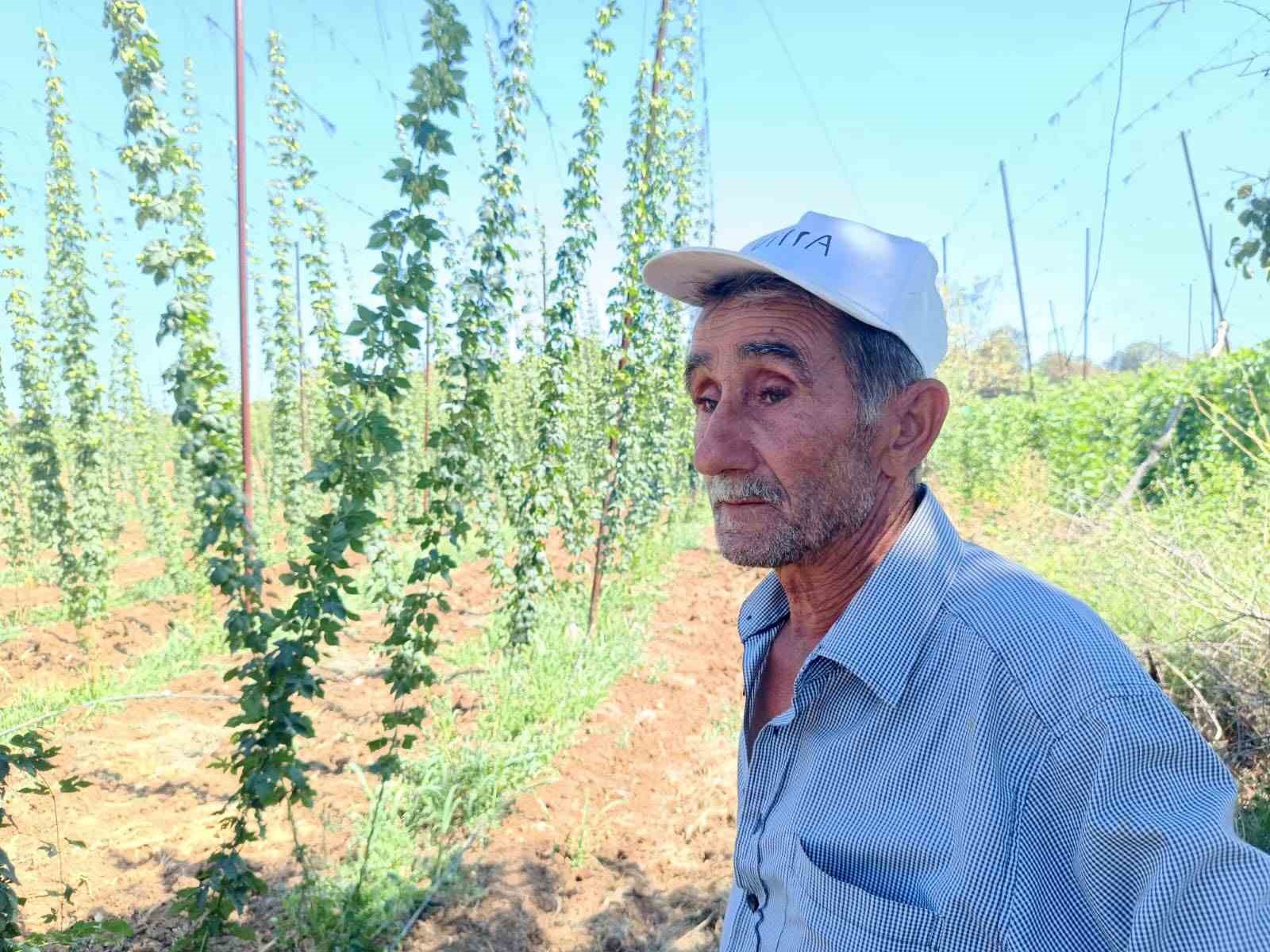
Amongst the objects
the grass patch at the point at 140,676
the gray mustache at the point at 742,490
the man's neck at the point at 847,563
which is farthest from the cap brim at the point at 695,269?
the grass patch at the point at 140,676

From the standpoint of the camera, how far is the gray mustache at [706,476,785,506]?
1.55 m

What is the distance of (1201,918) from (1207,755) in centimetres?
17

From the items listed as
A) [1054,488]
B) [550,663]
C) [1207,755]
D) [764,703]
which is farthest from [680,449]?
[1207,755]

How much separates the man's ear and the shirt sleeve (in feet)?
2.10

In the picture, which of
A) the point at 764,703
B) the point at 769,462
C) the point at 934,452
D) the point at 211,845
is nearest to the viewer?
the point at 769,462

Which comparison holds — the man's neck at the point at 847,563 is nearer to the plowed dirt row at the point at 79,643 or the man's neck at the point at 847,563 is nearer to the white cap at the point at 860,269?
the white cap at the point at 860,269

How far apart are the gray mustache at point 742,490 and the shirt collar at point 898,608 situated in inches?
9.5

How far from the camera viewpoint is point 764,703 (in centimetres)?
181

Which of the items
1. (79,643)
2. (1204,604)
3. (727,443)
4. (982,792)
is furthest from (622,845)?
(79,643)

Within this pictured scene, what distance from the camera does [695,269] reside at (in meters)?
1.64

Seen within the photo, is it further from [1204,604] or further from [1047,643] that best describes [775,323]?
[1204,604]

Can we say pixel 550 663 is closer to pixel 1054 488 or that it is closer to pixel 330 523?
pixel 330 523

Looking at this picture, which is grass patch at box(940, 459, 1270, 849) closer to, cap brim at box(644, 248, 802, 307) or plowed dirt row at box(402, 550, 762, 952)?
plowed dirt row at box(402, 550, 762, 952)

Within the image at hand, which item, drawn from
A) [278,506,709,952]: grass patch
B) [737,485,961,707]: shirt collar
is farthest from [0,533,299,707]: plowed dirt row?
[737,485,961,707]: shirt collar
